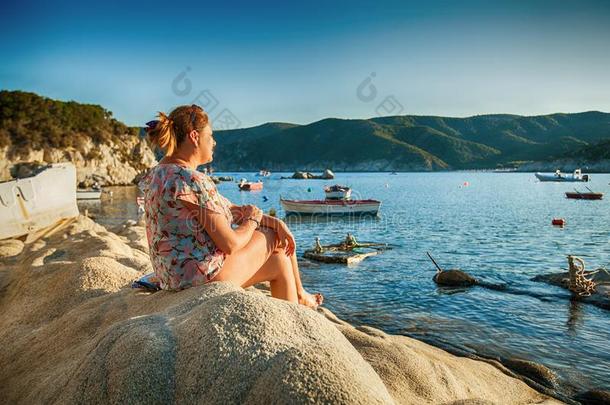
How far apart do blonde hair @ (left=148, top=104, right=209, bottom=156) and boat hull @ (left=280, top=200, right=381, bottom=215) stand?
104 feet

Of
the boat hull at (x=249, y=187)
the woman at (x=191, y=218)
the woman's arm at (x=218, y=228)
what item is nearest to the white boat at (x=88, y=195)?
the boat hull at (x=249, y=187)

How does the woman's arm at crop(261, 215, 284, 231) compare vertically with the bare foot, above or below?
above

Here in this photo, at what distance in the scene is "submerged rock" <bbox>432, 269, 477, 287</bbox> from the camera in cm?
1418

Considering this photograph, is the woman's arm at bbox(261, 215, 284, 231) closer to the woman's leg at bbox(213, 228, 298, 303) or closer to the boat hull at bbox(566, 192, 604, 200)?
the woman's leg at bbox(213, 228, 298, 303)

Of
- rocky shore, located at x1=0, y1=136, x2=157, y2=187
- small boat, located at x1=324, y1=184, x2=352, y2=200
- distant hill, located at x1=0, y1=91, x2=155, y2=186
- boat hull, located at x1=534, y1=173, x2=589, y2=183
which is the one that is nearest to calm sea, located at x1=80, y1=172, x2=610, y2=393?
small boat, located at x1=324, y1=184, x2=352, y2=200

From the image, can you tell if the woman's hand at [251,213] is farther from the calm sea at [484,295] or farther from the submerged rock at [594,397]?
the calm sea at [484,295]

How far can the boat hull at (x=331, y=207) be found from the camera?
117 ft

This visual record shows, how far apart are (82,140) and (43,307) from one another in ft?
243

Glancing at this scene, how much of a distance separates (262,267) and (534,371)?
5.46 m

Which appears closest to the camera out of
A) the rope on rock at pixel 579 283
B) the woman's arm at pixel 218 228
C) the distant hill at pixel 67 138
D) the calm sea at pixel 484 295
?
the woman's arm at pixel 218 228

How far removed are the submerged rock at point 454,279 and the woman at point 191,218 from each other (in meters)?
11.3

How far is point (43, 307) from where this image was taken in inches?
211

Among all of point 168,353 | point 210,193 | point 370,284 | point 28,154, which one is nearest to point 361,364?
point 168,353

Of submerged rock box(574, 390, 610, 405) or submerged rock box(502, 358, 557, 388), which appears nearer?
submerged rock box(574, 390, 610, 405)
